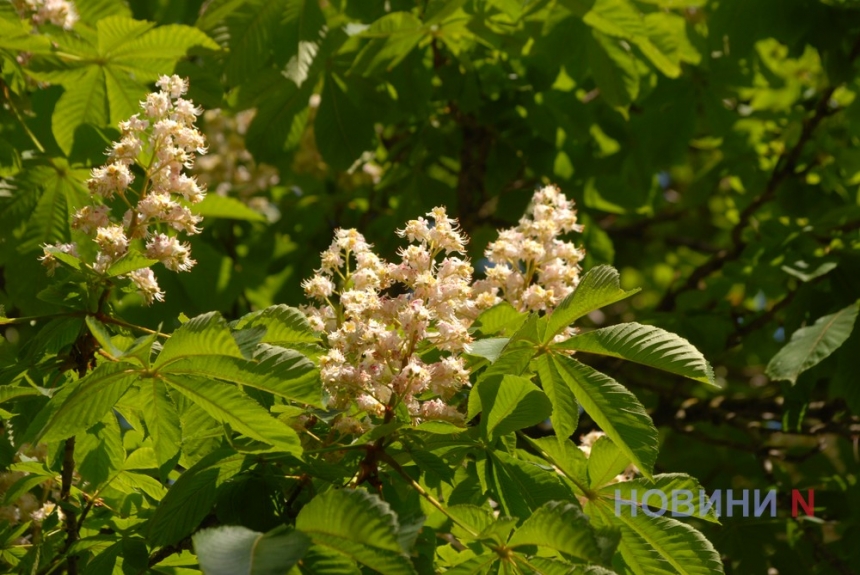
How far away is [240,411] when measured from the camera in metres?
1.56

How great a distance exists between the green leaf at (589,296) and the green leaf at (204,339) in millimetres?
537

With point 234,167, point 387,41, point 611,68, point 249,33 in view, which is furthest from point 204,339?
point 234,167

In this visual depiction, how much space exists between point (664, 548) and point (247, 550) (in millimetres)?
754

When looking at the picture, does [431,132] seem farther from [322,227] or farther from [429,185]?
[322,227]

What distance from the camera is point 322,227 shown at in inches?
160

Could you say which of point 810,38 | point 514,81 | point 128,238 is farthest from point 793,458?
point 128,238

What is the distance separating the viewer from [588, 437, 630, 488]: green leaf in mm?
1868

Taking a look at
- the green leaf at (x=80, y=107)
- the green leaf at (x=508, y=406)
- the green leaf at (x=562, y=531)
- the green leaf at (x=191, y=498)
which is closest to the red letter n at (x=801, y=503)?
the green leaf at (x=508, y=406)

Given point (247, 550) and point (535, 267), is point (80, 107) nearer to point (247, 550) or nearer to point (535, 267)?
point (535, 267)

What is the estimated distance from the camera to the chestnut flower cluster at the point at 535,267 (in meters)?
2.15

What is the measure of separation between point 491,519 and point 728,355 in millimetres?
2441

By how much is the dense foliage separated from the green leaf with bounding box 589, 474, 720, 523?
0.03ft

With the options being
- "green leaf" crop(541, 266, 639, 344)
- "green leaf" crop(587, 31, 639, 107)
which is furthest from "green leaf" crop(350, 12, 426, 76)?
"green leaf" crop(541, 266, 639, 344)

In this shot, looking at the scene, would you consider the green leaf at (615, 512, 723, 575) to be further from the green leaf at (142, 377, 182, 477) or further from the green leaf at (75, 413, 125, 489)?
the green leaf at (75, 413, 125, 489)
